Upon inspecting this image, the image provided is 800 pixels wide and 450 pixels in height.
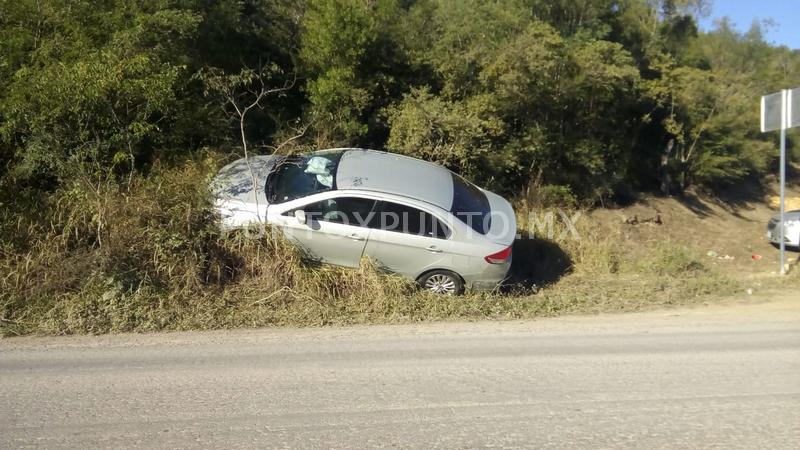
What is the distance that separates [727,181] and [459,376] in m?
16.9

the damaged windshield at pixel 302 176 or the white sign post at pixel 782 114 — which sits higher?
the white sign post at pixel 782 114

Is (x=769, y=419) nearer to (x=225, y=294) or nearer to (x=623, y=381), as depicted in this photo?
(x=623, y=381)

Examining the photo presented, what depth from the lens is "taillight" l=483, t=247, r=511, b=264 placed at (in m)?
8.20

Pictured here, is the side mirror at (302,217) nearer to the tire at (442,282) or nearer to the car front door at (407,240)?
the car front door at (407,240)

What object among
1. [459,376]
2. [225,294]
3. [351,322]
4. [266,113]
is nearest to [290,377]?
[459,376]

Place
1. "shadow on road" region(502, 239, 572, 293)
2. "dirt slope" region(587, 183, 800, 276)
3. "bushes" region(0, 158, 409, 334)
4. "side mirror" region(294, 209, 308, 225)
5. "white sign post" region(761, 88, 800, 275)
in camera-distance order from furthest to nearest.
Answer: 1. "dirt slope" region(587, 183, 800, 276)
2. "shadow on road" region(502, 239, 572, 293)
3. "white sign post" region(761, 88, 800, 275)
4. "side mirror" region(294, 209, 308, 225)
5. "bushes" region(0, 158, 409, 334)

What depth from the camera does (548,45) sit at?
39.7ft

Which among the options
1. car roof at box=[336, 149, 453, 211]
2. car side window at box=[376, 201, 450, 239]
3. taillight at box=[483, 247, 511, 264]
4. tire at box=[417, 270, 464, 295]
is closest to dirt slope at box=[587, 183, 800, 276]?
taillight at box=[483, 247, 511, 264]

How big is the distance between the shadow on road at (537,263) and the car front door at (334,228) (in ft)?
8.38

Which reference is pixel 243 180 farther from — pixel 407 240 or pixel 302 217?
pixel 407 240

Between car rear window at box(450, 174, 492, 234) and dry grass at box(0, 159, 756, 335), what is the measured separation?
1013mm

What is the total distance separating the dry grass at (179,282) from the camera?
710 cm

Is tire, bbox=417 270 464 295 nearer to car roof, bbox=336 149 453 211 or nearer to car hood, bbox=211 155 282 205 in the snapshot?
car roof, bbox=336 149 453 211

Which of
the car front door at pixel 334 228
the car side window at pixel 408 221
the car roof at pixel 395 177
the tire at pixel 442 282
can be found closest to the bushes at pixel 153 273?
the car front door at pixel 334 228
